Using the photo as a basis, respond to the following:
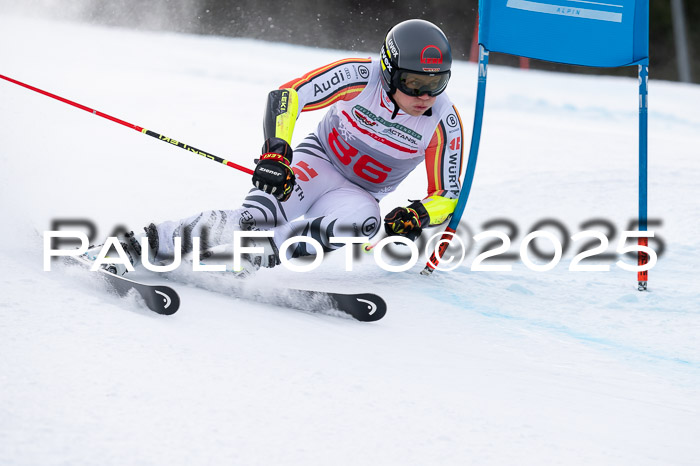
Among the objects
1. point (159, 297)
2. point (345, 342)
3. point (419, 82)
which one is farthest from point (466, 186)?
point (159, 297)

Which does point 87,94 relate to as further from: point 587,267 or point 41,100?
point 587,267

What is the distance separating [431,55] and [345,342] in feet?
4.22

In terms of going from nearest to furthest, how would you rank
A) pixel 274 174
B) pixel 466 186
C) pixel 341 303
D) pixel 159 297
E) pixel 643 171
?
pixel 159 297 < pixel 341 303 < pixel 274 174 < pixel 643 171 < pixel 466 186

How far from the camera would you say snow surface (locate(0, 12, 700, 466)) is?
68.5 inches

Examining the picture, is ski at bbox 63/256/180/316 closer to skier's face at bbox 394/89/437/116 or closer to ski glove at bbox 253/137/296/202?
ski glove at bbox 253/137/296/202

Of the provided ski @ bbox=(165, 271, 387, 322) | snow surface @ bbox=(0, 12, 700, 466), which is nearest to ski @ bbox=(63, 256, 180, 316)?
snow surface @ bbox=(0, 12, 700, 466)

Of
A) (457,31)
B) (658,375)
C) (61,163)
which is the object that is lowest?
(658,375)

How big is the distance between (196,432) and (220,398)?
7.1 inches

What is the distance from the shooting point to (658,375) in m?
2.65

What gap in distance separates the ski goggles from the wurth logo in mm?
54

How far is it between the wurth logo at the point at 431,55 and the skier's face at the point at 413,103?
6.3 inches

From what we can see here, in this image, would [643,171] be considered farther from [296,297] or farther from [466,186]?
[296,297]

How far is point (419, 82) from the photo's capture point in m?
3.22

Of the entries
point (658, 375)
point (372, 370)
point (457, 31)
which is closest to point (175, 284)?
point (372, 370)
